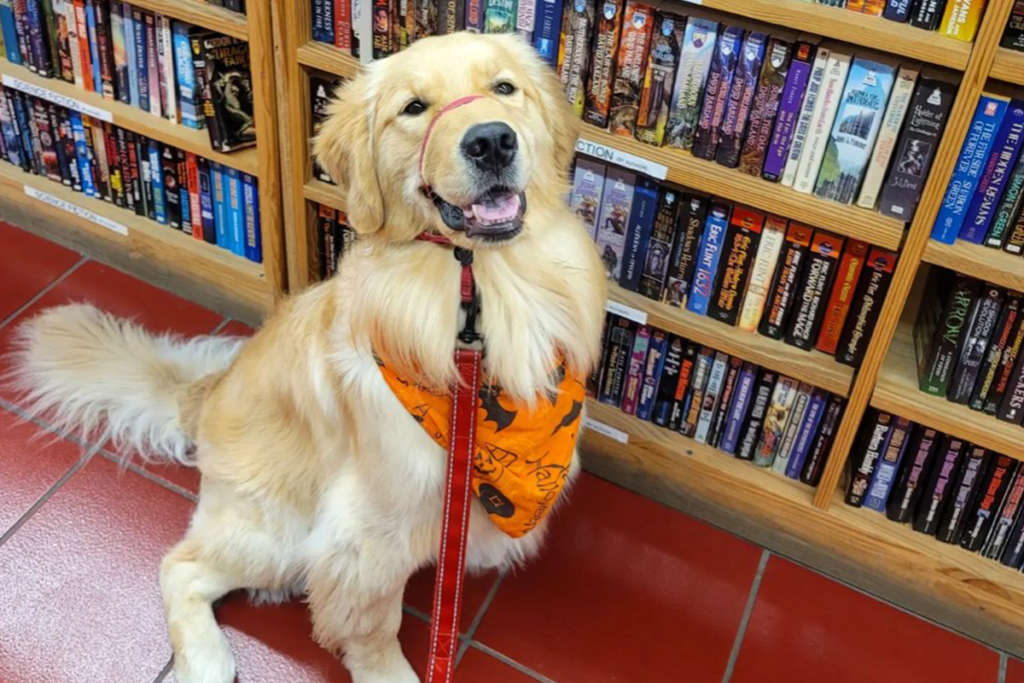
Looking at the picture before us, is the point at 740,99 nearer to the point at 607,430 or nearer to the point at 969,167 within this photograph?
the point at 969,167

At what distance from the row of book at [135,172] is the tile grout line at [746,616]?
1332 millimetres

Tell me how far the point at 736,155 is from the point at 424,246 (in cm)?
65

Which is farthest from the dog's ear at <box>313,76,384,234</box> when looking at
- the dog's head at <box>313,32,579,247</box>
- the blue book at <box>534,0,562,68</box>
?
the blue book at <box>534,0,562,68</box>

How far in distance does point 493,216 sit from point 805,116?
651mm

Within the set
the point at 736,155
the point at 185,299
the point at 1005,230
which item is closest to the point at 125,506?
the point at 185,299

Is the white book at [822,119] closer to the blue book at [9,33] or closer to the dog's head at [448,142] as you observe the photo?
the dog's head at [448,142]

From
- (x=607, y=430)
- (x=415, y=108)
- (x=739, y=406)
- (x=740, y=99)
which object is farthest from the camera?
(x=607, y=430)

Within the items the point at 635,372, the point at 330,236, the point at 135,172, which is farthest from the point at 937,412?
the point at 135,172

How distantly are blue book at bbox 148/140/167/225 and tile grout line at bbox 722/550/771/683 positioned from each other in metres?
1.61

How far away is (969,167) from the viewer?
154cm

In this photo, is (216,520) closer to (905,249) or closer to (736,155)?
(736,155)

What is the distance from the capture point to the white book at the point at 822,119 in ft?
5.16

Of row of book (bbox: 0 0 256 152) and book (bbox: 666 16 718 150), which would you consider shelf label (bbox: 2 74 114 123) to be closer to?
row of book (bbox: 0 0 256 152)

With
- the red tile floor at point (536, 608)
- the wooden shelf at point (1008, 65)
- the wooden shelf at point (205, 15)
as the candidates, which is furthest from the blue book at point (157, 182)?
the wooden shelf at point (1008, 65)
